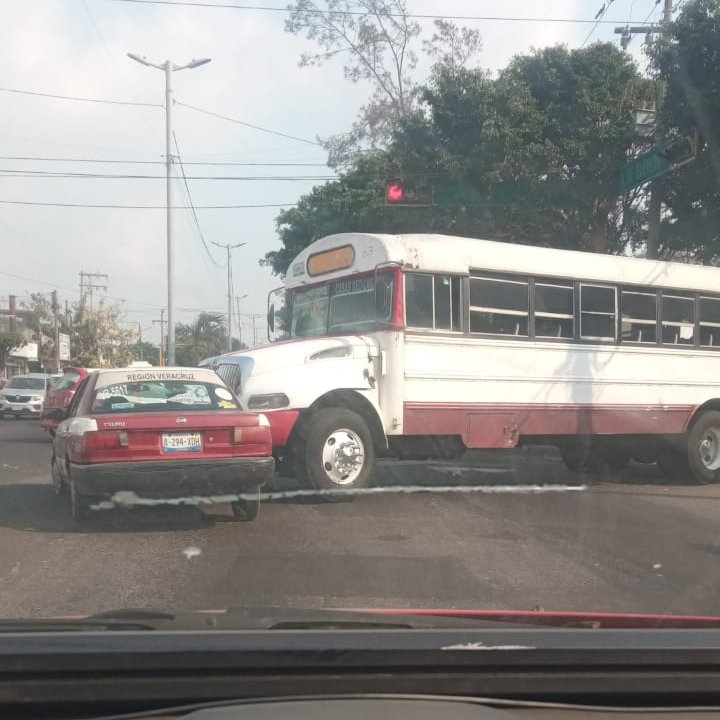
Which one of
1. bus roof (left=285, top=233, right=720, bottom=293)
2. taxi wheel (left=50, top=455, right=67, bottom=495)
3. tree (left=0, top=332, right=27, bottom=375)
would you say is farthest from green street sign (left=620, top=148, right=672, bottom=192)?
tree (left=0, top=332, right=27, bottom=375)

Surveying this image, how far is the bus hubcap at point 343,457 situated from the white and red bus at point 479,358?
0.01 m

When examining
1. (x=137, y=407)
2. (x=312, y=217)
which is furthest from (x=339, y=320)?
(x=312, y=217)

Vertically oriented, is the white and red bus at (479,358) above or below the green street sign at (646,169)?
below

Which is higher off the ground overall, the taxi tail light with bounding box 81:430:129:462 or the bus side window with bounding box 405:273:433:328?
the bus side window with bounding box 405:273:433:328

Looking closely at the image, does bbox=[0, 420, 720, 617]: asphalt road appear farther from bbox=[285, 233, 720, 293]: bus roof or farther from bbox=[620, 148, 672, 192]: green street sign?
bbox=[620, 148, 672, 192]: green street sign

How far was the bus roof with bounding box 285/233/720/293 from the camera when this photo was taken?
1040 cm

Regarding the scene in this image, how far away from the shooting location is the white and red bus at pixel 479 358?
32.4 ft

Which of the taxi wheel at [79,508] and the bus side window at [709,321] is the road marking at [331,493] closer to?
the taxi wheel at [79,508]

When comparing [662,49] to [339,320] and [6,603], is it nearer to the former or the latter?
[339,320]

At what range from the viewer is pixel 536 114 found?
19.6 meters

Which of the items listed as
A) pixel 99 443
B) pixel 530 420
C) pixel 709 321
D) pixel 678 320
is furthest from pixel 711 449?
pixel 99 443

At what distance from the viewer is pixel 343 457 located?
386 inches

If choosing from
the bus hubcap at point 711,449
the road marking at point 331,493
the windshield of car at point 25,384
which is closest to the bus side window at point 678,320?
the bus hubcap at point 711,449

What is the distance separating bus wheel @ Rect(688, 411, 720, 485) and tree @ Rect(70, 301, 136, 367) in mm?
50609
